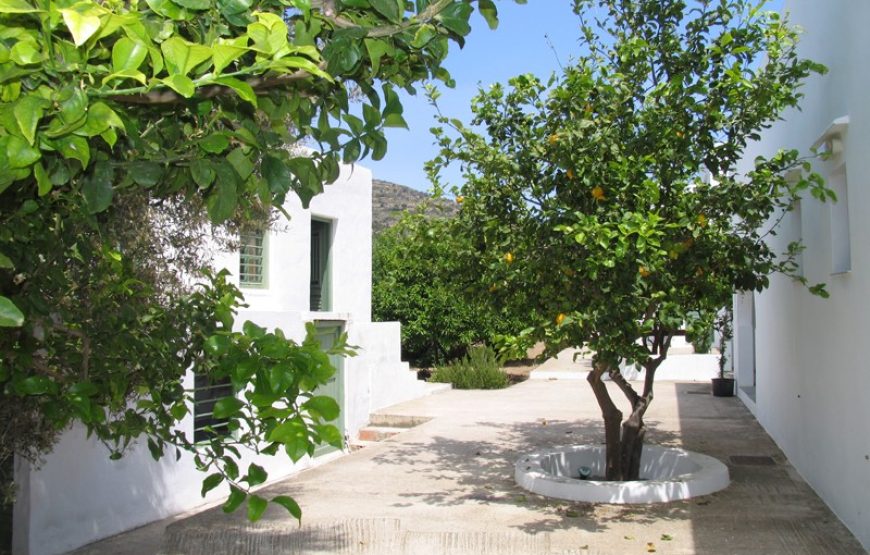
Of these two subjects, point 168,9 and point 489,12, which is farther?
point 489,12

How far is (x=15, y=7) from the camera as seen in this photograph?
1956 mm

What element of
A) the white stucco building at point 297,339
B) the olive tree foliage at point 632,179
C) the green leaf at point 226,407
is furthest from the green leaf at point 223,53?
the white stucco building at point 297,339

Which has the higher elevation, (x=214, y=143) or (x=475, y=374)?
(x=214, y=143)

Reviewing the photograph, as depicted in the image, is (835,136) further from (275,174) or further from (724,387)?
(724,387)

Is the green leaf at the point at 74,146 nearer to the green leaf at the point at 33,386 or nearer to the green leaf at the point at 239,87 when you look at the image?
the green leaf at the point at 239,87

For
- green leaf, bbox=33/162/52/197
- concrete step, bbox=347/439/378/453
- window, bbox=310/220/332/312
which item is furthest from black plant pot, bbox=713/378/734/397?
green leaf, bbox=33/162/52/197

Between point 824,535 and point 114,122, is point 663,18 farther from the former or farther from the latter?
point 114,122

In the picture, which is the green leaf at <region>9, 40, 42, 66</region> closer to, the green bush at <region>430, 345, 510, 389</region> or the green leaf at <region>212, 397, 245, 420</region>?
the green leaf at <region>212, 397, 245, 420</region>

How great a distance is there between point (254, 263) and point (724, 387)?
34.2 ft

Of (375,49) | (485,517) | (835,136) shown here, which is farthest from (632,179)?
(375,49)

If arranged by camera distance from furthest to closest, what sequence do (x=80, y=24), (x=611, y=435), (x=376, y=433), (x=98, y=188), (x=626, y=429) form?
(x=376, y=433)
(x=611, y=435)
(x=626, y=429)
(x=98, y=188)
(x=80, y=24)

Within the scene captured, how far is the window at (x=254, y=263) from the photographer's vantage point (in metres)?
13.2

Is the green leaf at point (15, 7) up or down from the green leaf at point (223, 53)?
up

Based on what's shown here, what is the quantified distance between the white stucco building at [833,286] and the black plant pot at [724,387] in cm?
719
